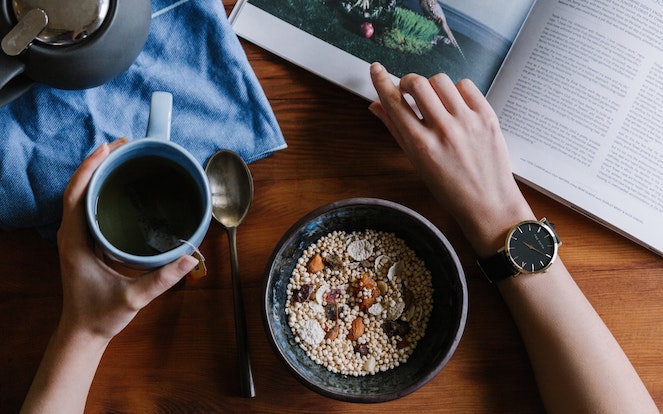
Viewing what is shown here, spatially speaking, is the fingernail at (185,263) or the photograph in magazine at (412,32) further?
the photograph in magazine at (412,32)

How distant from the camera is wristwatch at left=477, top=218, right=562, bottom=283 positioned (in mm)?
675

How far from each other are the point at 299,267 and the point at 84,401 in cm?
27

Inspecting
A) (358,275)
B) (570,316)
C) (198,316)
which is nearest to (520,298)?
(570,316)

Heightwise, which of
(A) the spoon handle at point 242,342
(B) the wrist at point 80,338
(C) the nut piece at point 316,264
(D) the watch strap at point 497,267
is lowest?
(A) the spoon handle at point 242,342

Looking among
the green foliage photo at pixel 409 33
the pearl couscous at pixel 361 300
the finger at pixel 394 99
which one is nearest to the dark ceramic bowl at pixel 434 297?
the pearl couscous at pixel 361 300

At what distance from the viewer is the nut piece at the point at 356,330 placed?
0.69 meters

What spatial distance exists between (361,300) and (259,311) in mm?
120

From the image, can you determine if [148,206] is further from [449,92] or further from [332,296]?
[449,92]

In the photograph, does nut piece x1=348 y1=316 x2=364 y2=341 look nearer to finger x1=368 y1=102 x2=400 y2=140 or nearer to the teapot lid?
finger x1=368 y1=102 x2=400 y2=140

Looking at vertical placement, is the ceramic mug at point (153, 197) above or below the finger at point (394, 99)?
below

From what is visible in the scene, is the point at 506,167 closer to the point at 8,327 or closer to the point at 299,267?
the point at 299,267

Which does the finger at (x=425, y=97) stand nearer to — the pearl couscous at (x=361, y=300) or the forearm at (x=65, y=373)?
the pearl couscous at (x=361, y=300)

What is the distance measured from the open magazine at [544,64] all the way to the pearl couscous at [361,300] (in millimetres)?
178

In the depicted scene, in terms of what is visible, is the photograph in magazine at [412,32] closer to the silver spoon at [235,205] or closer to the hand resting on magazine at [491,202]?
the hand resting on magazine at [491,202]
